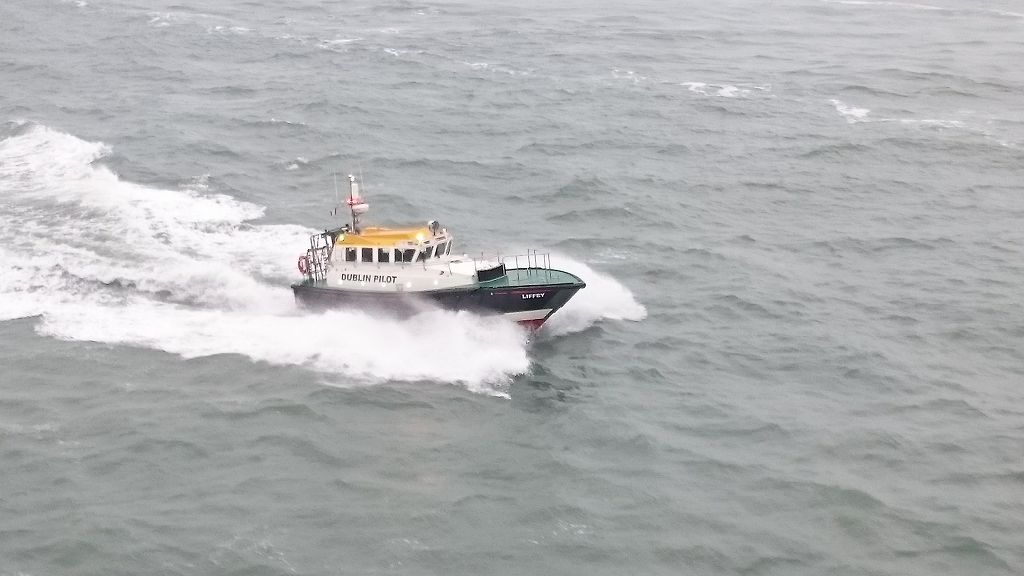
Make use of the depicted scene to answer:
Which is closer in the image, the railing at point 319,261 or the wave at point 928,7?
the railing at point 319,261

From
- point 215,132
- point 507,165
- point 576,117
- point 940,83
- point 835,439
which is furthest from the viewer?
point 940,83

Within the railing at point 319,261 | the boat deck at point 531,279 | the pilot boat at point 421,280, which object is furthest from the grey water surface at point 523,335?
the railing at point 319,261

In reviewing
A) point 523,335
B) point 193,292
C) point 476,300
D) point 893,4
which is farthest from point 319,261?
point 893,4

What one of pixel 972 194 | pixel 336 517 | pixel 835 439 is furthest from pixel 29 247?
pixel 972 194

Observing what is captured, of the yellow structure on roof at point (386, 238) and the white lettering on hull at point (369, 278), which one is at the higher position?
the yellow structure on roof at point (386, 238)

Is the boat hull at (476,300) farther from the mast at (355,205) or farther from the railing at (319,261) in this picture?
the mast at (355,205)

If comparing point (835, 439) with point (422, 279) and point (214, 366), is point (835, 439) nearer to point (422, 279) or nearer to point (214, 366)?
point (422, 279)

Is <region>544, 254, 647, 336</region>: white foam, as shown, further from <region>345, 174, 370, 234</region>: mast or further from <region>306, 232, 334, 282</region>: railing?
→ <region>306, 232, 334, 282</region>: railing
